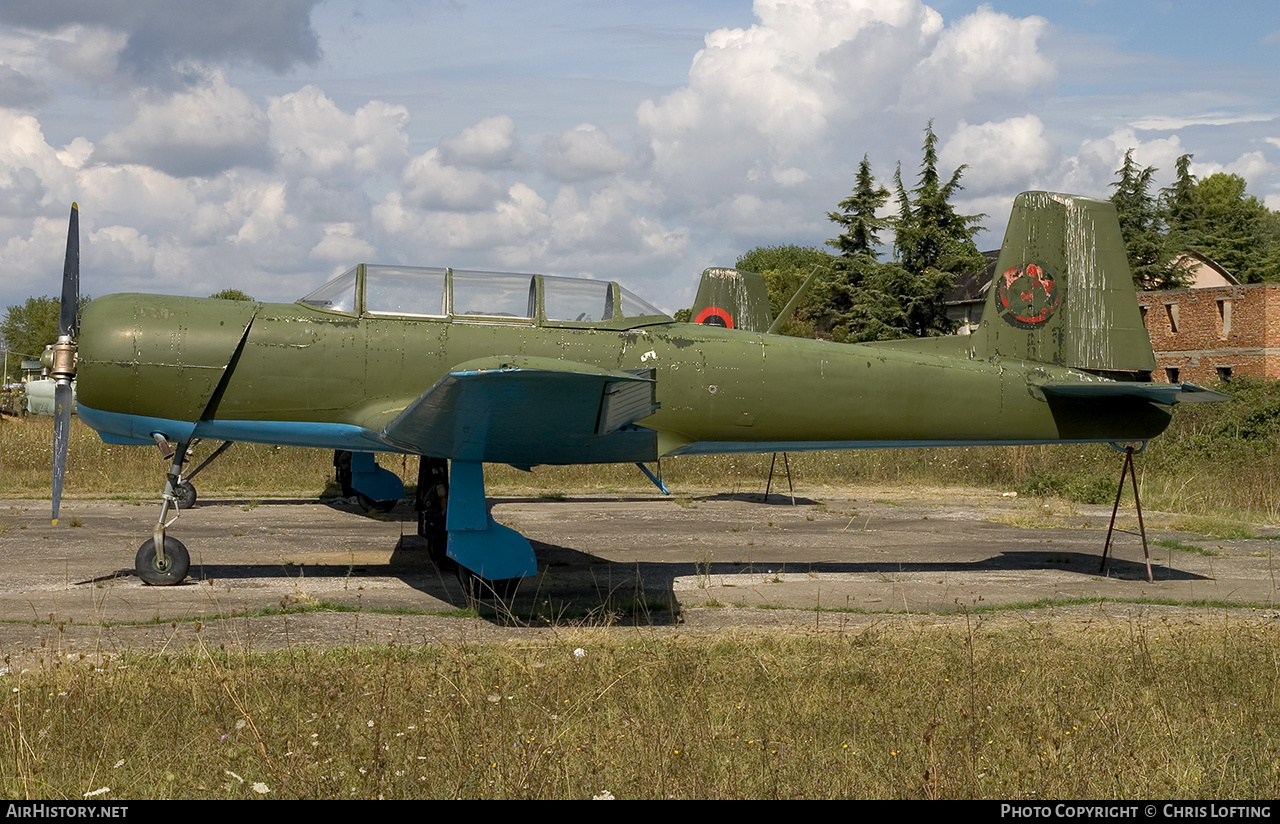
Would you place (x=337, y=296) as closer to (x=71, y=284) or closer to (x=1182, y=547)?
(x=71, y=284)

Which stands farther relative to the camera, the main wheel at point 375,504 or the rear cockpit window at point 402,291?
the main wheel at point 375,504

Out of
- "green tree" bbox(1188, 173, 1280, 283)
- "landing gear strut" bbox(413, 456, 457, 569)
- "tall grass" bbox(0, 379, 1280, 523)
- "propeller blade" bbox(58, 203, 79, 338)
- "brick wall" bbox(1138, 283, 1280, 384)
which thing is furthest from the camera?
"green tree" bbox(1188, 173, 1280, 283)

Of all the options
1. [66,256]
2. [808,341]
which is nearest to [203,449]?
[66,256]

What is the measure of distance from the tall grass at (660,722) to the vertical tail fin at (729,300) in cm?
1211

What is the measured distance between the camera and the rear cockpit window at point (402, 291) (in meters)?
8.86

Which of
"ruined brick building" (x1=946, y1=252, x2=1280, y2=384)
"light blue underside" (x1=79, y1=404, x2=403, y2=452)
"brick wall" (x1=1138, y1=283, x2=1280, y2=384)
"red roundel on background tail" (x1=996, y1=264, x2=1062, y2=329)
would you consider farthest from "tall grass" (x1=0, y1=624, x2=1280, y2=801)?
"brick wall" (x1=1138, y1=283, x2=1280, y2=384)

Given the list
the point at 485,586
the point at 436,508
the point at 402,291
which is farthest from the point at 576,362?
the point at 436,508

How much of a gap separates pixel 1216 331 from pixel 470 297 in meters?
38.8

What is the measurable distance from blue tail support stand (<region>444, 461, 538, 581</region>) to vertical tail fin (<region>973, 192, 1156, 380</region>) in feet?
16.2

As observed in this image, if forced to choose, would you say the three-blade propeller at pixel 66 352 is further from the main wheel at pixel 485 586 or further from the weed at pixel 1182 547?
the weed at pixel 1182 547

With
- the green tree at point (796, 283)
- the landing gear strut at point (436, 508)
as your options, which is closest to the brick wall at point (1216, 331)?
the green tree at point (796, 283)

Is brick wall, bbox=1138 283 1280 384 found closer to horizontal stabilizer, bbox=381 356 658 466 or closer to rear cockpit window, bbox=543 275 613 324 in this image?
rear cockpit window, bbox=543 275 613 324

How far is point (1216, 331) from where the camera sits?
3988 cm

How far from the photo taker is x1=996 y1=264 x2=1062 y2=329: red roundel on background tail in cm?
998
